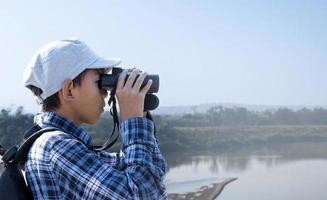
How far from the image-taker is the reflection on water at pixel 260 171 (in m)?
16.9

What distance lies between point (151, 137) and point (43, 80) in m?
0.20

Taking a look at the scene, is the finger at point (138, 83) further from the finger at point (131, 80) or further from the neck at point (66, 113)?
the neck at point (66, 113)

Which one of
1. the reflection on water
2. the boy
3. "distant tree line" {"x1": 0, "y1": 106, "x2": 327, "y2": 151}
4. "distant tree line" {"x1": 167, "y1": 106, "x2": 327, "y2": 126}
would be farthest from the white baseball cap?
"distant tree line" {"x1": 167, "y1": 106, "x2": 327, "y2": 126}

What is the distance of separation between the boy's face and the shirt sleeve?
0.09 metres

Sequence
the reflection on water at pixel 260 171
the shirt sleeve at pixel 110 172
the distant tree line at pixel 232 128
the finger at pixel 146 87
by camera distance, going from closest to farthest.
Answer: the shirt sleeve at pixel 110 172, the finger at pixel 146 87, the reflection on water at pixel 260 171, the distant tree line at pixel 232 128

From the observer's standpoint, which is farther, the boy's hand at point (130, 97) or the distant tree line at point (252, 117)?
the distant tree line at point (252, 117)

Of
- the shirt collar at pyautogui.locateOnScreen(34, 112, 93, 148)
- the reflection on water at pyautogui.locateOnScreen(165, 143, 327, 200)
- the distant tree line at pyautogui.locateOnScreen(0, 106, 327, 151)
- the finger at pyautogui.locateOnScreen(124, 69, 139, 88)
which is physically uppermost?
the finger at pyautogui.locateOnScreen(124, 69, 139, 88)

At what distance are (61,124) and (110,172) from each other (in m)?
0.14

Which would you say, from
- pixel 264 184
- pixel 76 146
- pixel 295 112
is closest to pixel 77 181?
pixel 76 146

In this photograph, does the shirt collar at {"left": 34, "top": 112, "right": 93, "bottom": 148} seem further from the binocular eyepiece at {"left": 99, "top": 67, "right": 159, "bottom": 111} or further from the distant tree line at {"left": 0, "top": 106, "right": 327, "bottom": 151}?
the distant tree line at {"left": 0, "top": 106, "right": 327, "bottom": 151}

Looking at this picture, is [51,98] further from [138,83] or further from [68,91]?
[138,83]

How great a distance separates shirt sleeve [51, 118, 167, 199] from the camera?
638mm

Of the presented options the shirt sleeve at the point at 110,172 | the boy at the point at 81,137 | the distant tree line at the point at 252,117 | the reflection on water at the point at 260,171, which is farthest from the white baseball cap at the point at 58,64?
the distant tree line at the point at 252,117

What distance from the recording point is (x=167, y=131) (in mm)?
28453
